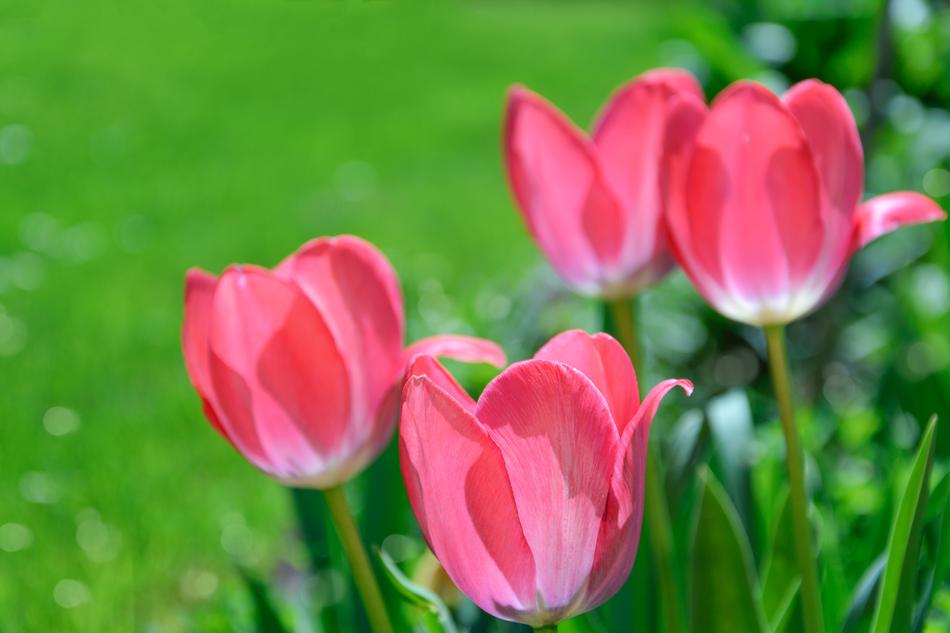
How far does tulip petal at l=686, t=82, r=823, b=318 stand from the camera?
0.82 m

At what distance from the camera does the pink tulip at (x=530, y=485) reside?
651 millimetres

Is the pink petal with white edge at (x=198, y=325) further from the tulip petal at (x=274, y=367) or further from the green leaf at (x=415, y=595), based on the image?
the green leaf at (x=415, y=595)

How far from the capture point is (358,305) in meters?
0.82

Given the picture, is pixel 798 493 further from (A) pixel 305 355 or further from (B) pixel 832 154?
(A) pixel 305 355

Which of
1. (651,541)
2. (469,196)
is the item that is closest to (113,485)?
(651,541)

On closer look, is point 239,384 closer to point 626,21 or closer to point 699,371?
point 699,371

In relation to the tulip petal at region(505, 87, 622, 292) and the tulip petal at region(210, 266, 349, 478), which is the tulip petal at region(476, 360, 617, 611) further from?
the tulip petal at region(505, 87, 622, 292)

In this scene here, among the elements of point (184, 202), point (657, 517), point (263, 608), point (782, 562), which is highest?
point (657, 517)

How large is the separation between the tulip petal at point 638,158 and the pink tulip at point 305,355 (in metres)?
0.19

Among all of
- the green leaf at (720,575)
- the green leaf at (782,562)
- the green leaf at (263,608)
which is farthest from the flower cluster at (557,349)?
the green leaf at (263,608)

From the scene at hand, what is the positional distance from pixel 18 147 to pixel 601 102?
2.96 m

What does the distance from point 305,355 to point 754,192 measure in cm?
32

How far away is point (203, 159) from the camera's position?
222 inches

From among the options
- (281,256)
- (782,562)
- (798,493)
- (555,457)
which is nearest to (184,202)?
(281,256)
